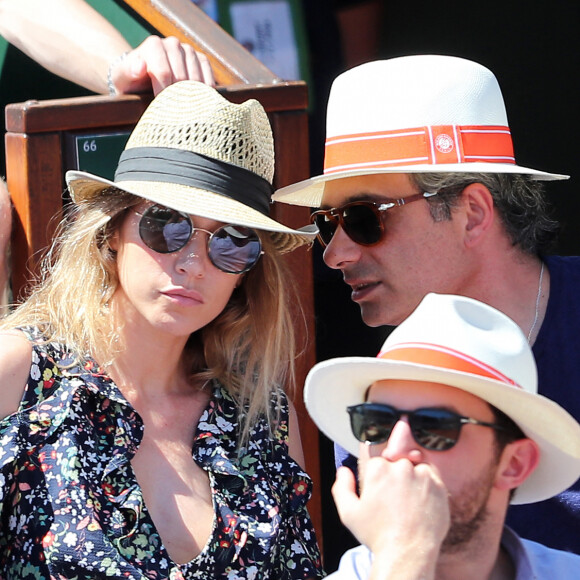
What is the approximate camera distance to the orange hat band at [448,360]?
67.6 inches

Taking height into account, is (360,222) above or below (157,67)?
below

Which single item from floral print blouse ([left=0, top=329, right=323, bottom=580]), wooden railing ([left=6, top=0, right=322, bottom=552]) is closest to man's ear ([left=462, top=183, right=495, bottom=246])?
wooden railing ([left=6, top=0, right=322, bottom=552])

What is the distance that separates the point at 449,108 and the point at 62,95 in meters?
1.62

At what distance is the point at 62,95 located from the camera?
11.5ft

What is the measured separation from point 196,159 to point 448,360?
3.13 ft

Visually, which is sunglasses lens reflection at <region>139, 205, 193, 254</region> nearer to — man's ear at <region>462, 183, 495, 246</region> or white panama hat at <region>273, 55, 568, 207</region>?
white panama hat at <region>273, 55, 568, 207</region>

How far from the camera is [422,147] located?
96.0 inches

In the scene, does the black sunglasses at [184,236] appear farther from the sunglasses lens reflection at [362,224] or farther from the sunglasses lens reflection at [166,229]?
the sunglasses lens reflection at [362,224]

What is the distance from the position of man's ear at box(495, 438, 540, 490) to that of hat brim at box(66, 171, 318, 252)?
2.76ft

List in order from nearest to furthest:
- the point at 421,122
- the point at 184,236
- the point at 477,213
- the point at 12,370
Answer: the point at 12,370, the point at 184,236, the point at 421,122, the point at 477,213

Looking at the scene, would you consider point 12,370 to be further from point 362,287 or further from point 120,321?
point 362,287

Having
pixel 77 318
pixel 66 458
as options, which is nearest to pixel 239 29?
pixel 77 318

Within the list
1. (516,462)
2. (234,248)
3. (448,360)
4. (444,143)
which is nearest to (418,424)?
(448,360)

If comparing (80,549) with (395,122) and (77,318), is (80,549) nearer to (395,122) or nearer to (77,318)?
(77,318)
